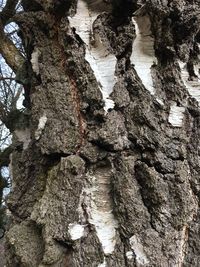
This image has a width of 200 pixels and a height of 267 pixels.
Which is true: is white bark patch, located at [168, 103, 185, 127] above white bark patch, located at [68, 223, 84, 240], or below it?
above

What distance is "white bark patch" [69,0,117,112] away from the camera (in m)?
1.10

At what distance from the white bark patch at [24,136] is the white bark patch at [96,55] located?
35cm

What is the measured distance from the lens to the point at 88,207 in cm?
101

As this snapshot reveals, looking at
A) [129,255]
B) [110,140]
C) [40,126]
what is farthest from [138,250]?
[40,126]

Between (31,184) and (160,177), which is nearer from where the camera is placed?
(160,177)

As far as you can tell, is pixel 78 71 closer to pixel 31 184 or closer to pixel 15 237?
pixel 31 184

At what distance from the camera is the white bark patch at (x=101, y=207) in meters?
0.98

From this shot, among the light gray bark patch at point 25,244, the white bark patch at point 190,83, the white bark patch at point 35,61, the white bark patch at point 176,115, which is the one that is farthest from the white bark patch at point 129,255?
the white bark patch at point 35,61

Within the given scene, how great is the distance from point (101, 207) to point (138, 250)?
0.14 metres

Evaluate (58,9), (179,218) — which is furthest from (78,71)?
(179,218)

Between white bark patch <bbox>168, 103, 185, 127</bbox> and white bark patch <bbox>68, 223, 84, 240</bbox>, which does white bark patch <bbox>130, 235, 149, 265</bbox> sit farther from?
white bark patch <bbox>168, 103, 185, 127</bbox>

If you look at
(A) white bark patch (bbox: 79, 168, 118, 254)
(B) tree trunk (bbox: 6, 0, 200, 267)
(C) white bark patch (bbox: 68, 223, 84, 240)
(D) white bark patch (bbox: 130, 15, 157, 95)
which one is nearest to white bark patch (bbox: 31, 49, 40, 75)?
(B) tree trunk (bbox: 6, 0, 200, 267)

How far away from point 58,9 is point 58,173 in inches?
20.7

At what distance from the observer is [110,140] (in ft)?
3.40
